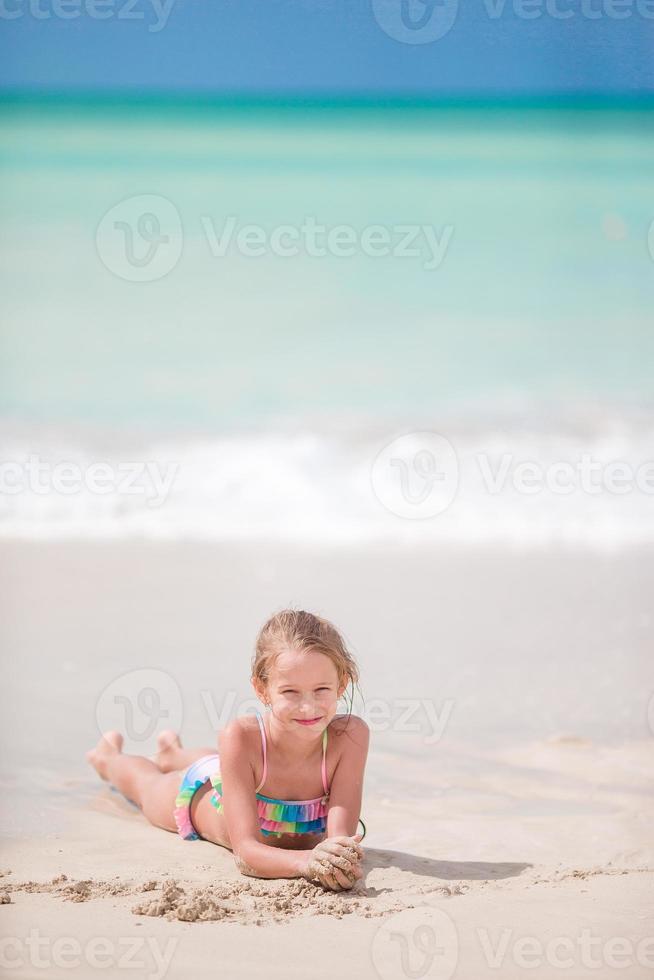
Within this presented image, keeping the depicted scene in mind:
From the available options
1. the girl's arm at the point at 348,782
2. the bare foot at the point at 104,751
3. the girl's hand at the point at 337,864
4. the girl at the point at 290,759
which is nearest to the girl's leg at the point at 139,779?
the bare foot at the point at 104,751

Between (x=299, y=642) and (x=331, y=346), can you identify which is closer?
(x=299, y=642)

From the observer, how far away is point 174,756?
7.18 feet

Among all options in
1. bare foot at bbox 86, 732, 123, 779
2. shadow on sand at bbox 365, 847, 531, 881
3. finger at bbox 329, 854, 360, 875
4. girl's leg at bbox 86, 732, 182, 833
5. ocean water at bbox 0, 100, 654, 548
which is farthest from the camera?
ocean water at bbox 0, 100, 654, 548

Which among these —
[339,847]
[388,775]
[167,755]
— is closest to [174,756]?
[167,755]

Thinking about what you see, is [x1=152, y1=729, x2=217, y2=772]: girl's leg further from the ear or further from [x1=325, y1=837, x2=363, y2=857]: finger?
[x1=325, y1=837, x2=363, y2=857]: finger

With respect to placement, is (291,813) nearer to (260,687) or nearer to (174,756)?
(260,687)

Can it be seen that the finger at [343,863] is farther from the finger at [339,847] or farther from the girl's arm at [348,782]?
the girl's arm at [348,782]

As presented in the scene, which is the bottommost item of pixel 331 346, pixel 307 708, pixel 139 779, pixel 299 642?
pixel 139 779

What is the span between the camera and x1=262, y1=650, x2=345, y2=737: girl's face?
5.57 feet

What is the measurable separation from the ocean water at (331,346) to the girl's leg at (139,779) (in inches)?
35.4

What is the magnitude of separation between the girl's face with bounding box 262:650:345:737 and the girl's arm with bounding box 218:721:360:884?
0.09m

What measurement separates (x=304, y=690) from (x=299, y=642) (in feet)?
0.25

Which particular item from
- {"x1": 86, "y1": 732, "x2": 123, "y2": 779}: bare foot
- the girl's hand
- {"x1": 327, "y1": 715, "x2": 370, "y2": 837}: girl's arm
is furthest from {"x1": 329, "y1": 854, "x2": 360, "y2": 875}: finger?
{"x1": 86, "y1": 732, "x2": 123, "y2": 779}: bare foot

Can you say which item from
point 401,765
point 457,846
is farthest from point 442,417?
point 457,846
